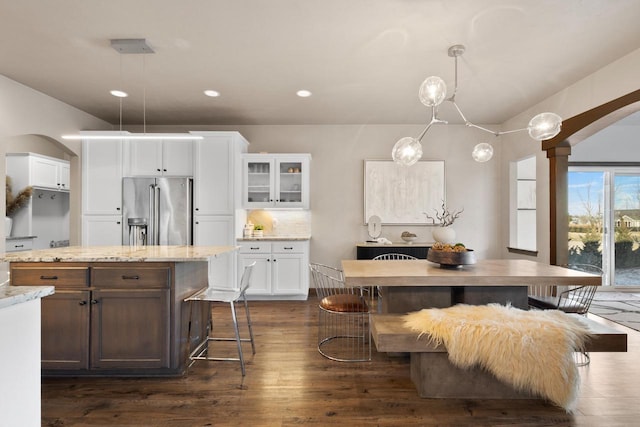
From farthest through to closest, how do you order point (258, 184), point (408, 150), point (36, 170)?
point (36, 170) → point (258, 184) → point (408, 150)

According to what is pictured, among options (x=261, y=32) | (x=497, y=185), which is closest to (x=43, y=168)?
(x=261, y=32)

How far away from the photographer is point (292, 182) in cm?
518

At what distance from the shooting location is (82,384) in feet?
8.37

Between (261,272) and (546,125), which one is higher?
(546,125)

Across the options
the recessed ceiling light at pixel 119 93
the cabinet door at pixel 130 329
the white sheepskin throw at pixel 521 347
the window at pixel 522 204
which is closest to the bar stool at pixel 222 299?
the cabinet door at pixel 130 329

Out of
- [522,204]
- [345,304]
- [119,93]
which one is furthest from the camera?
[522,204]

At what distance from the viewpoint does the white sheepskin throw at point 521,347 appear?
211cm

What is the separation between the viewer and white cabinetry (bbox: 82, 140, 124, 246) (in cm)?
475

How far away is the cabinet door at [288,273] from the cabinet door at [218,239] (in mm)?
562

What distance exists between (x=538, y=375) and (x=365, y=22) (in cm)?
265

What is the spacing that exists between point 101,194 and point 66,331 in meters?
2.70

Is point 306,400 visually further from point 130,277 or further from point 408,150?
point 408,150

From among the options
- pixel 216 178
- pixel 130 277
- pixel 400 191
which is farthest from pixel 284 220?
pixel 130 277

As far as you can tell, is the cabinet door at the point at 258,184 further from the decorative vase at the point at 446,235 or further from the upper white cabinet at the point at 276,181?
the decorative vase at the point at 446,235
